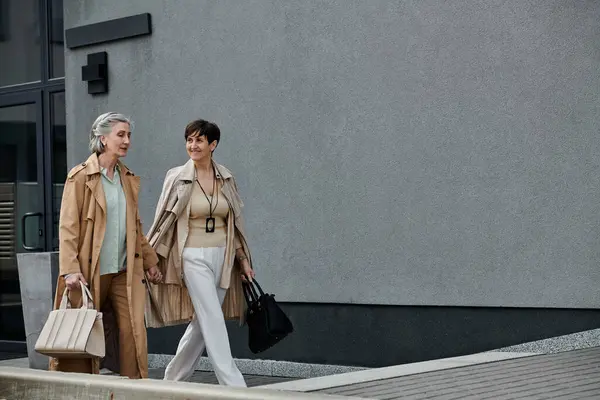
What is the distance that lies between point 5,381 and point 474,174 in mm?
4253

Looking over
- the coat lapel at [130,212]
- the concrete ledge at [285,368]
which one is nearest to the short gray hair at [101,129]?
the coat lapel at [130,212]

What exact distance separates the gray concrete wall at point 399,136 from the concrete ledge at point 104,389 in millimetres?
3991

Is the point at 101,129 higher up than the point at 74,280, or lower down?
higher up

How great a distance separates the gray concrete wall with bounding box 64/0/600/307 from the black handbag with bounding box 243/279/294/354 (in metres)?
1.78

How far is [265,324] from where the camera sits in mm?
8031

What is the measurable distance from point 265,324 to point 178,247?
80 centimetres

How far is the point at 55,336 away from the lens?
6.77m

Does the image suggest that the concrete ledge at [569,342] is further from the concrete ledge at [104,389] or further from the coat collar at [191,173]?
the concrete ledge at [104,389]

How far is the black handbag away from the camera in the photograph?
7996 millimetres

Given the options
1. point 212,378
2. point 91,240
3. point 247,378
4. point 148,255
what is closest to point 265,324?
point 148,255

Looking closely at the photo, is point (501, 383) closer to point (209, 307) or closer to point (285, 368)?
point (209, 307)

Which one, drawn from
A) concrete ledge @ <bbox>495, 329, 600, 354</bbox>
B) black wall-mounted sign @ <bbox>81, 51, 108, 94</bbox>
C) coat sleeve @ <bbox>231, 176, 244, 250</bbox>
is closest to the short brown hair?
coat sleeve @ <bbox>231, 176, 244, 250</bbox>

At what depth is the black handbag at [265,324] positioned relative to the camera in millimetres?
7996

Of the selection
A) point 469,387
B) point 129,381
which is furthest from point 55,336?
A: point 469,387
